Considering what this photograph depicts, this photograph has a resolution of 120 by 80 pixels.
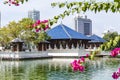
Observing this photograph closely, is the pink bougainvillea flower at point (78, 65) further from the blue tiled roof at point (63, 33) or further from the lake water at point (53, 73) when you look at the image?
the blue tiled roof at point (63, 33)

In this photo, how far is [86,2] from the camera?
3.36m

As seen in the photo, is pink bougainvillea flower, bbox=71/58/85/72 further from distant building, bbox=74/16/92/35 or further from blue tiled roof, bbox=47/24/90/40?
distant building, bbox=74/16/92/35

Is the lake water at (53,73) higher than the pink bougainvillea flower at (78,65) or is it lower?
lower

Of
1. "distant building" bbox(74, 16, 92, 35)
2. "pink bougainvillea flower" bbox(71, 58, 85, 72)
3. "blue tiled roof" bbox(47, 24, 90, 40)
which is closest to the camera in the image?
"pink bougainvillea flower" bbox(71, 58, 85, 72)

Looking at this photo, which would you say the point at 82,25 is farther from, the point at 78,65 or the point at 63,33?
the point at 78,65

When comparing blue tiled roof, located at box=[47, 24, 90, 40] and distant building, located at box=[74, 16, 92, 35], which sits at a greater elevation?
distant building, located at box=[74, 16, 92, 35]

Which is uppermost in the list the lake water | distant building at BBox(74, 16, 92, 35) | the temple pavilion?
distant building at BBox(74, 16, 92, 35)

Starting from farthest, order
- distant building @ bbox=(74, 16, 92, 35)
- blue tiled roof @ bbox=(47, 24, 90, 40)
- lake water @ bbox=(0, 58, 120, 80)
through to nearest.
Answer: distant building @ bbox=(74, 16, 92, 35)
blue tiled roof @ bbox=(47, 24, 90, 40)
lake water @ bbox=(0, 58, 120, 80)

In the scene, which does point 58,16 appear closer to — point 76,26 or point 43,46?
point 43,46

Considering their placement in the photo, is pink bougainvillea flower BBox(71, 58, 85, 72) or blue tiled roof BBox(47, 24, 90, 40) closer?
pink bougainvillea flower BBox(71, 58, 85, 72)

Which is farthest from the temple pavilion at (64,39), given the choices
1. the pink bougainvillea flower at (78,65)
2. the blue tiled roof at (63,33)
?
the pink bougainvillea flower at (78,65)

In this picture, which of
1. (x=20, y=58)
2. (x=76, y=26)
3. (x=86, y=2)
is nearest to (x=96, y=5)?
(x=86, y=2)

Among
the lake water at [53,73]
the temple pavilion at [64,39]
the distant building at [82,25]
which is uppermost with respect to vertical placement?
the distant building at [82,25]

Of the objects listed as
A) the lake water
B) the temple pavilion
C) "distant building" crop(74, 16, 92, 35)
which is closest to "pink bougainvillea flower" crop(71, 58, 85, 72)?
the lake water
